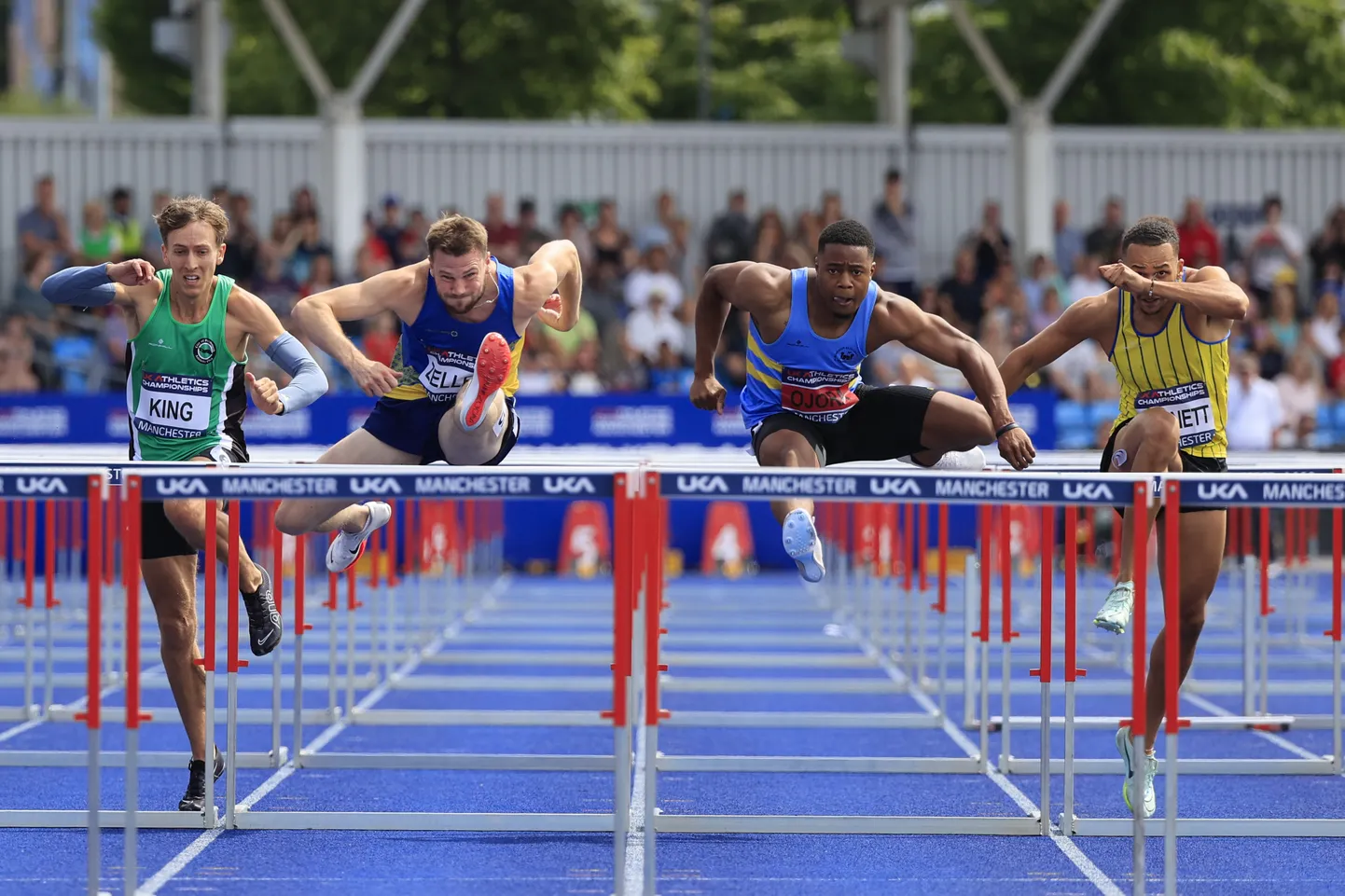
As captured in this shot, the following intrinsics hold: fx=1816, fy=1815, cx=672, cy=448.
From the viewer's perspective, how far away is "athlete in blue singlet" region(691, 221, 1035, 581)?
6895 millimetres

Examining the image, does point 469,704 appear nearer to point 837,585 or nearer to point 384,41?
point 837,585

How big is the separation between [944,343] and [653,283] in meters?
13.3

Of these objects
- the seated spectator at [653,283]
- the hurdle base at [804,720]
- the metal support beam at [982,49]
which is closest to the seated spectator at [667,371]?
the seated spectator at [653,283]

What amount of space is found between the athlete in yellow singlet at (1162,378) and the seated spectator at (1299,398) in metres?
12.0

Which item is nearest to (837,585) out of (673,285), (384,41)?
(673,285)

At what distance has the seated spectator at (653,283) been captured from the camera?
20062 mm

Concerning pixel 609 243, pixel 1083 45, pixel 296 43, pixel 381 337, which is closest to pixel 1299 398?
pixel 1083 45

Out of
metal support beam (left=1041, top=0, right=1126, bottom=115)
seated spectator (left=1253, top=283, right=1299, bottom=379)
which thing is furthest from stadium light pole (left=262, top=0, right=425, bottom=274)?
seated spectator (left=1253, top=283, right=1299, bottom=379)

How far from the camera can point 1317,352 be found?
773 inches

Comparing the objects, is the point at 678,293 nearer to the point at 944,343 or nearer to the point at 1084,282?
the point at 1084,282

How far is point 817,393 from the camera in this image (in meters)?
7.23

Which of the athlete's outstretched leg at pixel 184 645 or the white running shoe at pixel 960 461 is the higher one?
the white running shoe at pixel 960 461

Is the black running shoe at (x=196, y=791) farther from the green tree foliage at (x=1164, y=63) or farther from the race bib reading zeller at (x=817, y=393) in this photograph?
the green tree foliage at (x=1164, y=63)

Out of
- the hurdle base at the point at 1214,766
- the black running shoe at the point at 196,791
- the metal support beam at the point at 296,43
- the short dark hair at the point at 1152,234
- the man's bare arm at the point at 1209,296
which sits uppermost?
the metal support beam at the point at 296,43
